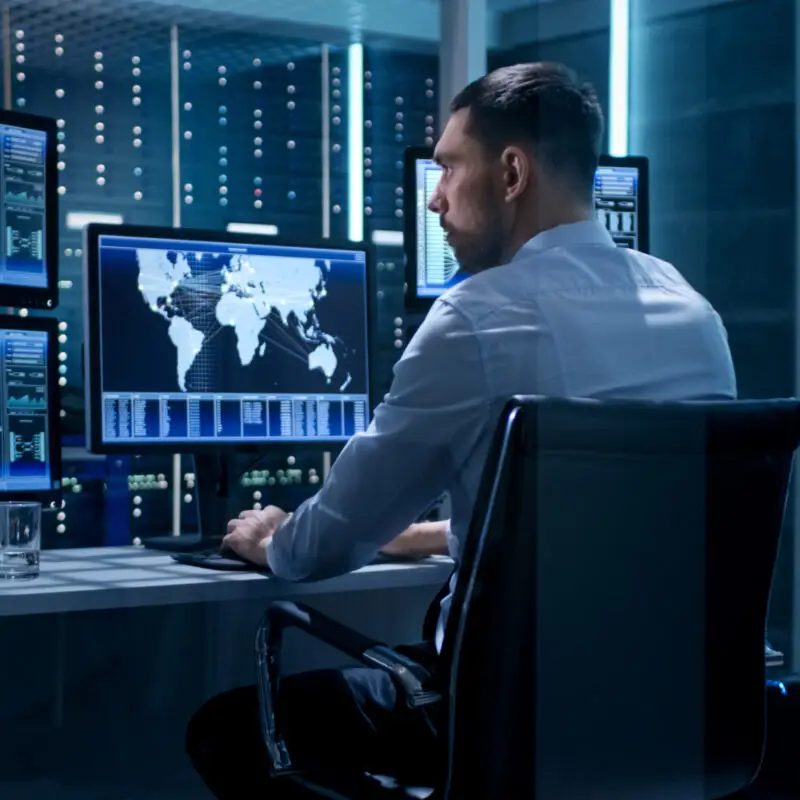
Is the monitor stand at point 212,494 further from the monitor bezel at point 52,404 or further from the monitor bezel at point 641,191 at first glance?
the monitor bezel at point 641,191

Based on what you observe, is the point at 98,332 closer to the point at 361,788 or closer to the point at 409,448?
the point at 409,448

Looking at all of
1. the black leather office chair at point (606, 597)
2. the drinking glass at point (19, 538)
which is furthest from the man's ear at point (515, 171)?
the drinking glass at point (19, 538)

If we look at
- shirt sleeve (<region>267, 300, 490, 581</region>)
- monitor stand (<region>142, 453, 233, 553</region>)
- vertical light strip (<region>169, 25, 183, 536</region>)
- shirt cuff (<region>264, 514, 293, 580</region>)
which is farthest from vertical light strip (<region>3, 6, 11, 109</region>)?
shirt sleeve (<region>267, 300, 490, 581</region>)

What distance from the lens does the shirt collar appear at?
5.09 ft

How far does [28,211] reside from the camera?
2139mm

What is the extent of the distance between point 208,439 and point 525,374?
3.11ft

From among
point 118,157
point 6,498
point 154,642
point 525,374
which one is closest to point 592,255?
point 525,374

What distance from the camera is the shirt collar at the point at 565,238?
61.1 inches

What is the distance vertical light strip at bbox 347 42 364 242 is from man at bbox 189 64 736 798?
2.09 meters

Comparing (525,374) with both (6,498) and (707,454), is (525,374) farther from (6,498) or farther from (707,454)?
(6,498)

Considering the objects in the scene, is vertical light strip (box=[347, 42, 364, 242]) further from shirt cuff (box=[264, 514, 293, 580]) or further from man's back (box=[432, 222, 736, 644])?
man's back (box=[432, 222, 736, 644])

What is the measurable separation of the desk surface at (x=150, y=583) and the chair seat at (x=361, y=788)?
0.37m

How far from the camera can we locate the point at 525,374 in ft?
4.67

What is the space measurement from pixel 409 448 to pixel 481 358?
14 cm
